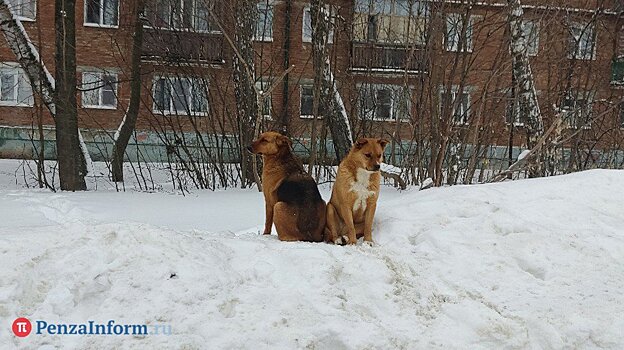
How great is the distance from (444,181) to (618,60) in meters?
8.47

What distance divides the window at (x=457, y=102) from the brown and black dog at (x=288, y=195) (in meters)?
A: 5.22

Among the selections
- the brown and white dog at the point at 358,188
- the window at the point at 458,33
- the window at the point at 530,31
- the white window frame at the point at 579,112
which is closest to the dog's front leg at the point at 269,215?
the brown and white dog at the point at 358,188

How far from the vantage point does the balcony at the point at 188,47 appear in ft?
41.0

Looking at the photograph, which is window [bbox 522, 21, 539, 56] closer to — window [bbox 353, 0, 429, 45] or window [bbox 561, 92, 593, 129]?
window [bbox 561, 92, 593, 129]

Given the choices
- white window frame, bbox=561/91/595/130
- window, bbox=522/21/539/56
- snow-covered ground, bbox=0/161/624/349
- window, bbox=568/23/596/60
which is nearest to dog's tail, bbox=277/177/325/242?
snow-covered ground, bbox=0/161/624/349

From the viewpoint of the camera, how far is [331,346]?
2926 mm

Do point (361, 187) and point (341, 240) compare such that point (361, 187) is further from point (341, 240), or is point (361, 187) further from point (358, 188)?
point (341, 240)

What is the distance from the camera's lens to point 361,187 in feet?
15.5

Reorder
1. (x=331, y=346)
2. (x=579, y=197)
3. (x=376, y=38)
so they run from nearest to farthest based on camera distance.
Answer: (x=331, y=346) < (x=579, y=197) < (x=376, y=38)

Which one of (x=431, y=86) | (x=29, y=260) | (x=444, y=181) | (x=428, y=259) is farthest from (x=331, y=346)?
(x=444, y=181)

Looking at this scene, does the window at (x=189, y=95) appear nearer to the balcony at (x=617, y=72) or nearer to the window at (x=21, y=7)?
the window at (x=21, y=7)

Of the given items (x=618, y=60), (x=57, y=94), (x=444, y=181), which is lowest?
(x=444, y=181)

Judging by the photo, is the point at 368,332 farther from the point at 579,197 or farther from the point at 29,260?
the point at 579,197

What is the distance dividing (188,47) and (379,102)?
477 centimetres
